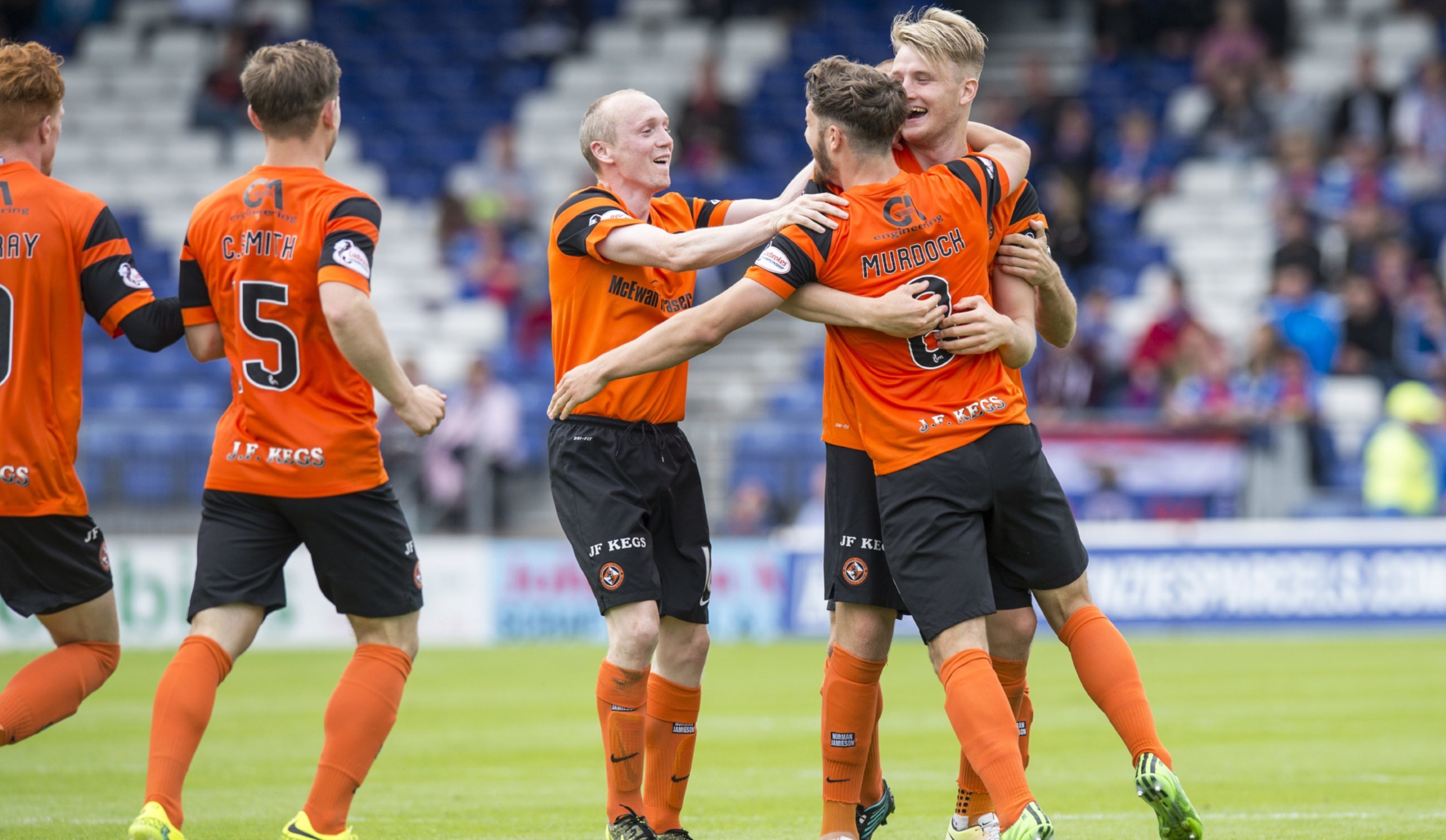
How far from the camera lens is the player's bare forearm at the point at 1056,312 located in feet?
18.7

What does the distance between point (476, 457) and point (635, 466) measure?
10226 millimetres

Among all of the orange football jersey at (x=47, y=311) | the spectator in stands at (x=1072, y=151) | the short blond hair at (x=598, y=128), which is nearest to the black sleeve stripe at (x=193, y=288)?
the orange football jersey at (x=47, y=311)

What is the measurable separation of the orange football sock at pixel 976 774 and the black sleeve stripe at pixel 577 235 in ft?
6.53

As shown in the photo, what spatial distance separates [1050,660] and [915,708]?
3.53 m

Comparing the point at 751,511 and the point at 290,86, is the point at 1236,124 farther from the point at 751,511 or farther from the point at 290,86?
the point at 290,86

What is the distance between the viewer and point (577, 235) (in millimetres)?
5613

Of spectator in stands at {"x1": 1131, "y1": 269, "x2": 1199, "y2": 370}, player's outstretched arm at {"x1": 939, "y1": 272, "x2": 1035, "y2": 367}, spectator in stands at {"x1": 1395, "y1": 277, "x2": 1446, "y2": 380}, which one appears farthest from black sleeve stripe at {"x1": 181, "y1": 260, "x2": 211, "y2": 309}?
spectator in stands at {"x1": 1395, "y1": 277, "x2": 1446, "y2": 380}

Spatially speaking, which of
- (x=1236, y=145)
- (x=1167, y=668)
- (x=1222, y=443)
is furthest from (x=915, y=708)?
(x=1236, y=145)

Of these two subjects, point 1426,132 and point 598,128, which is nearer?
point 598,128

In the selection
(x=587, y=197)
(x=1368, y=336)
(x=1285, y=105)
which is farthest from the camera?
(x=1285, y=105)

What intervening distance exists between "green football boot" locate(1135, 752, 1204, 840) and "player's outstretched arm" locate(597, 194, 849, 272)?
1917 millimetres

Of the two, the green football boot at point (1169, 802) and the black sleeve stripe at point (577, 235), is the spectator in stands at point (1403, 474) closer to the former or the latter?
the green football boot at point (1169, 802)

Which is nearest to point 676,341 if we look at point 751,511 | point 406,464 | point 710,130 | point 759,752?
point 759,752

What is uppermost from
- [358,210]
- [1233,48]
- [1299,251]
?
[1233,48]
